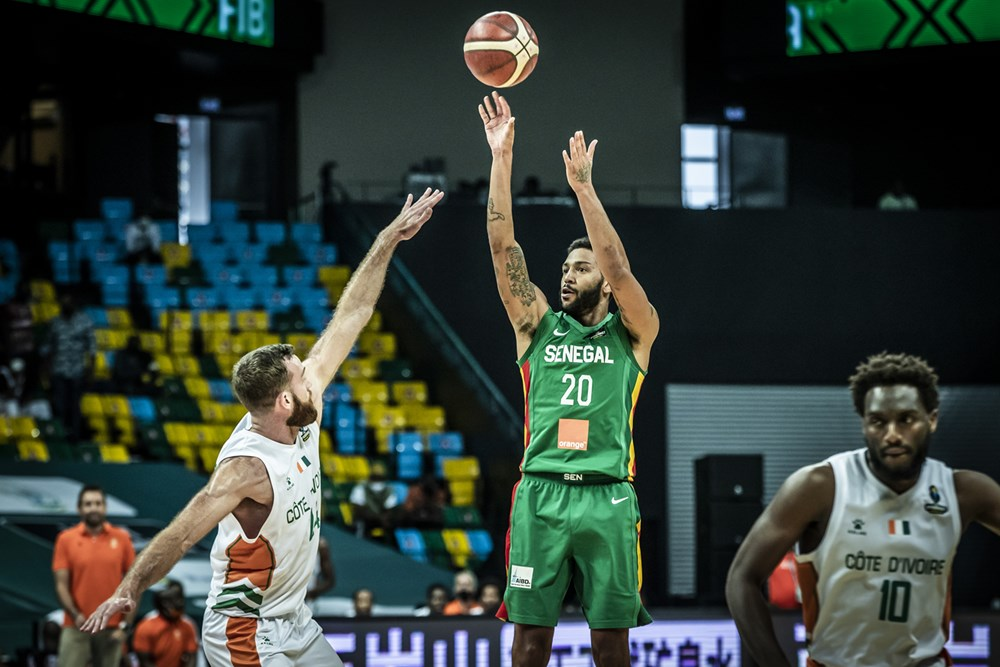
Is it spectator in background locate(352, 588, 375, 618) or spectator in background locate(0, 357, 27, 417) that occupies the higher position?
spectator in background locate(0, 357, 27, 417)

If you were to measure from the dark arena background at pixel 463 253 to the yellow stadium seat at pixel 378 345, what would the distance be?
43 millimetres

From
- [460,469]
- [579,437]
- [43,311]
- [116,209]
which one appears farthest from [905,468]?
[116,209]

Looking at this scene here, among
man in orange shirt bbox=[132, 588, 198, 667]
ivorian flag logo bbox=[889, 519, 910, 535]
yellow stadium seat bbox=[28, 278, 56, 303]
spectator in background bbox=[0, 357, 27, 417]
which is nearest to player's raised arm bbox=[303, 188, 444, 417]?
ivorian flag logo bbox=[889, 519, 910, 535]

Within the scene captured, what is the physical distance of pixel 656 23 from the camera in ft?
70.4

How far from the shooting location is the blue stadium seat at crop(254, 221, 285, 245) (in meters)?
18.5

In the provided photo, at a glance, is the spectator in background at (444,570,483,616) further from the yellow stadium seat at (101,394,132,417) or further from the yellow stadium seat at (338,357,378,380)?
the yellow stadium seat at (338,357,378,380)

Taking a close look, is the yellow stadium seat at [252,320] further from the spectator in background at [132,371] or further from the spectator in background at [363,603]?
the spectator in background at [363,603]

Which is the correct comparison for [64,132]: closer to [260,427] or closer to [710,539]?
[710,539]

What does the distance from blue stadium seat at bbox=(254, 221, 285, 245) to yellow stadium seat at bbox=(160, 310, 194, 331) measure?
2262 mm

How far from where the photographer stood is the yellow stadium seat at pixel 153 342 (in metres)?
16.0

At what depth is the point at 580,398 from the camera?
19.1 feet

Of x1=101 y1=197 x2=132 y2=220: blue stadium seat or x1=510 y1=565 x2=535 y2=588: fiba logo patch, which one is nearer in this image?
x1=510 y1=565 x2=535 y2=588: fiba logo patch

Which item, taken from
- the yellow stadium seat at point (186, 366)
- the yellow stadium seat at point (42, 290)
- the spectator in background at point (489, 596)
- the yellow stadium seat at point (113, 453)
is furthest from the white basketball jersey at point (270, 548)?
the yellow stadium seat at point (42, 290)

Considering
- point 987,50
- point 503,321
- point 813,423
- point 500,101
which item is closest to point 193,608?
point 503,321
